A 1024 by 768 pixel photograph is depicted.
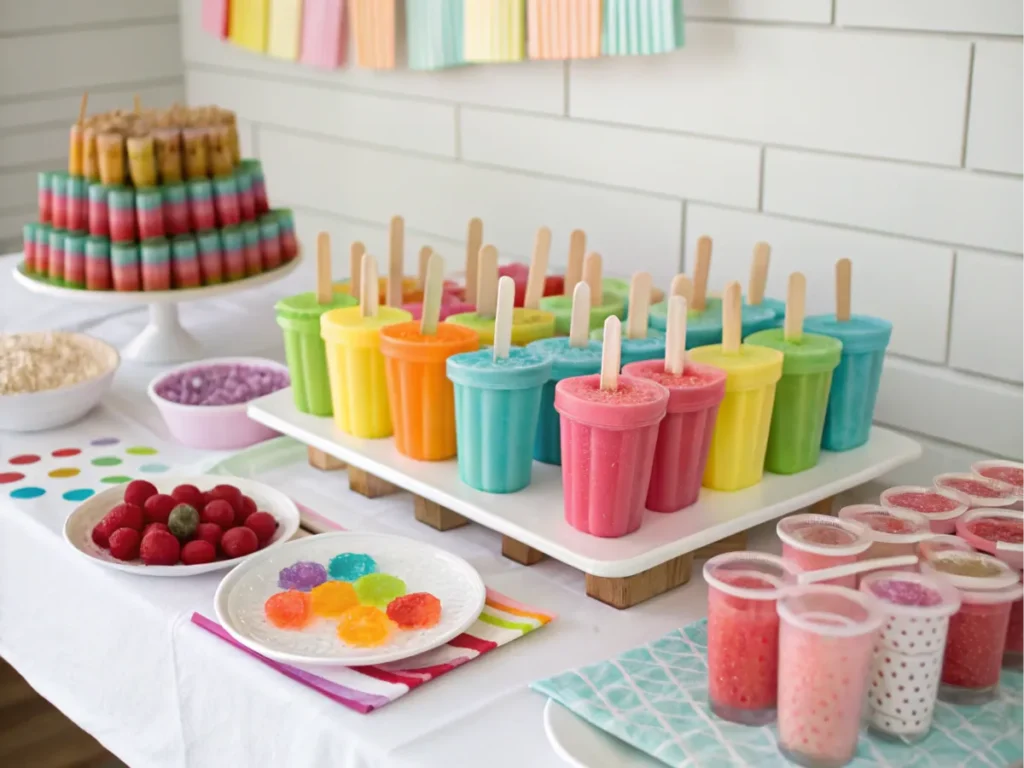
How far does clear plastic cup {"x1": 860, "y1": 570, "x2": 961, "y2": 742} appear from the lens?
0.86 meters

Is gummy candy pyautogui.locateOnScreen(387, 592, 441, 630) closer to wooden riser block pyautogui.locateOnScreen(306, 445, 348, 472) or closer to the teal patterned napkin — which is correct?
the teal patterned napkin

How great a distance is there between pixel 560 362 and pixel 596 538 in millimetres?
201

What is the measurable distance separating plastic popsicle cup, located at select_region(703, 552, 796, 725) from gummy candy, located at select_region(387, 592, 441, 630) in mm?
254

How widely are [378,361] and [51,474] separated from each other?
43cm

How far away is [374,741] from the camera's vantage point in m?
0.93

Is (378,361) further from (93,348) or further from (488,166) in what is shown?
(488,166)

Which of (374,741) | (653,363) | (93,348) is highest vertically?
(653,363)

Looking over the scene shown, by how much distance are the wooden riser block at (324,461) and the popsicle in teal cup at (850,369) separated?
560 millimetres

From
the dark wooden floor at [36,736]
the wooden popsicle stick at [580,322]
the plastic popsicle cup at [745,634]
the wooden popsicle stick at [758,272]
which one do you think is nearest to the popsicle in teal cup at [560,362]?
the wooden popsicle stick at [580,322]

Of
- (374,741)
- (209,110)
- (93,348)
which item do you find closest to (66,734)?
(93,348)

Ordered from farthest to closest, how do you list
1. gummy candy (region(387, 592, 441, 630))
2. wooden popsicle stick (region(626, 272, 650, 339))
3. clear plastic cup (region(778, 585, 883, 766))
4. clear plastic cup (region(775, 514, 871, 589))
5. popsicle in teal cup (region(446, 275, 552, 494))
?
wooden popsicle stick (region(626, 272, 650, 339)) → popsicle in teal cup (region(446, 275, 552, 494)) → gummy candy (region(387, 592, 441, 630)) → clear plastic cup (region(775, 514, 871, 589)) → clear plastic cup (region(778, 585, 883, 766))

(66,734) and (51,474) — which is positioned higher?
(51,474)

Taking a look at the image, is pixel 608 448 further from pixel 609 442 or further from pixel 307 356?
pixel 307 356

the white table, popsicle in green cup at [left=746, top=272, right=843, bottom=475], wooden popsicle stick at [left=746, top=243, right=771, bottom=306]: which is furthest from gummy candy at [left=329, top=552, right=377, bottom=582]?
wooden popsicle stick at [left=746, top=243, right=771, bottom=306]
